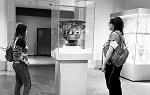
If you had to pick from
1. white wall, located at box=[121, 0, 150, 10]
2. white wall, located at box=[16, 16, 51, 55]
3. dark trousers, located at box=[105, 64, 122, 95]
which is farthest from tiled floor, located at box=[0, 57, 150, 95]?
white wall, located at box=[16, 16, 51, 55]

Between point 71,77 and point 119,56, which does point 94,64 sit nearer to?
point 71,77

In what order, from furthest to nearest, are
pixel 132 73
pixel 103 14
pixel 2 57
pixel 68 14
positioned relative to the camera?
pixel 103 14 → pixel 2 57 → pixel 132 73 → pixel 68 14

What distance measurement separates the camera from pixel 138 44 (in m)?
6.08

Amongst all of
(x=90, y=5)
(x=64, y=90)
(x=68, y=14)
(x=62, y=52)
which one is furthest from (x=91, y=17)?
(x=64, y=90)

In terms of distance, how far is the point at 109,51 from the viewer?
127 inches

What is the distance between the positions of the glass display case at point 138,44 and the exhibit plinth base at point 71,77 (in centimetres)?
268

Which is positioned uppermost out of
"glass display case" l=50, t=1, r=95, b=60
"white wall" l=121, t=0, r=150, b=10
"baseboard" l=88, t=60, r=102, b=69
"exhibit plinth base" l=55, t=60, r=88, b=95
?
"white wall" l=121, t=0, r=150, b=10

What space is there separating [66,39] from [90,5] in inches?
30.4

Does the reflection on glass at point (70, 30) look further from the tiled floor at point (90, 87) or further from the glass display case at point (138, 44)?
the glass display case at point (138, 44)

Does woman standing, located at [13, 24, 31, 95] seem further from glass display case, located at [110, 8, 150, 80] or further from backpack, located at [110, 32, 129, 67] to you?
glass display case, located at [110, 8, 150, 80]

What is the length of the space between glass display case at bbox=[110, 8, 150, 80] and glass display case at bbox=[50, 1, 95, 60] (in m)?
2.48

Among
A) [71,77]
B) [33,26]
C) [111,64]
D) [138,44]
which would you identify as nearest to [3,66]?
[71,77]

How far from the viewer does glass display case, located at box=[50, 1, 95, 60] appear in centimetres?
351

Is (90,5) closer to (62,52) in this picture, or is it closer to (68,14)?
(68,14)
